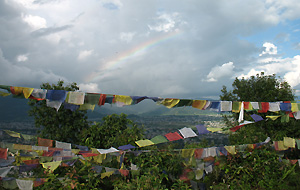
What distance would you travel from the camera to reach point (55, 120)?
17.7 m

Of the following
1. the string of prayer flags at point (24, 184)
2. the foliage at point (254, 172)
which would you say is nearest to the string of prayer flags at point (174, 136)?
the foliage at point (254, 172)

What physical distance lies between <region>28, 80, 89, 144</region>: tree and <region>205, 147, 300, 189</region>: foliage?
12.3 metres

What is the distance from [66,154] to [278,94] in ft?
60.1

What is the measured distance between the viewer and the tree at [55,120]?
17.4 m

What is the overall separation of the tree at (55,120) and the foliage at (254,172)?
12286mm

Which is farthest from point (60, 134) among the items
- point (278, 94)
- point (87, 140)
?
point (278, 94)

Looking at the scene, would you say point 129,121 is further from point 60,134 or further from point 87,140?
point 60,134

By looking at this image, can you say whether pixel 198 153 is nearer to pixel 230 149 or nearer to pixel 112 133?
pixel 230 149

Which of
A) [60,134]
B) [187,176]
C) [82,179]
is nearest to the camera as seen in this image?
[82,179]

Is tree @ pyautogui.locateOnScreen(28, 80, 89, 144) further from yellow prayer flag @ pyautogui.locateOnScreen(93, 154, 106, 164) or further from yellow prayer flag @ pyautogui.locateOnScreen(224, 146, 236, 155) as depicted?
yellow prayer flag @ pyautogui.locateOnScreen(224, 146, 236, 155)

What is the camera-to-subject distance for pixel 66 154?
7.02 m

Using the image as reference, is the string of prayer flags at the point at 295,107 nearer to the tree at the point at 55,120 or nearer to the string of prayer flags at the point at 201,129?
Result: the string of prayer flags at the point at 201,129

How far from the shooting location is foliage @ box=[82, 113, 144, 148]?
8.60 m

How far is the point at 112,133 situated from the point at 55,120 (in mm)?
10036
